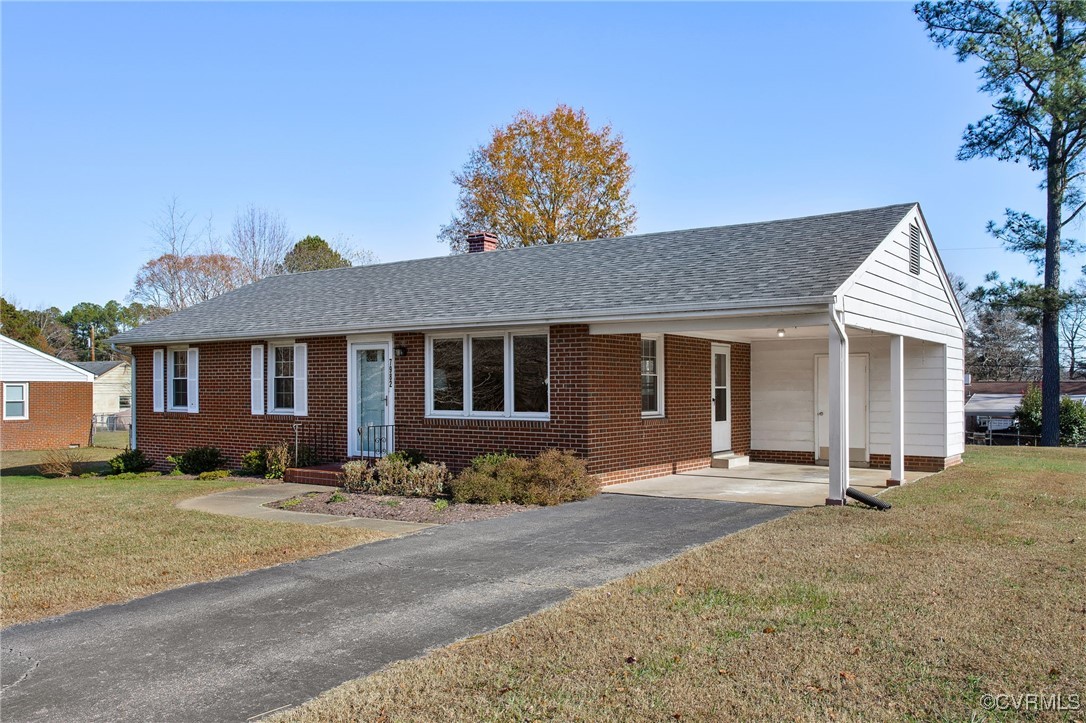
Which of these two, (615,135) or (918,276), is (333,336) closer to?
(918,276)

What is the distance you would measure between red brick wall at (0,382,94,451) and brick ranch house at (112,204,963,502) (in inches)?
668

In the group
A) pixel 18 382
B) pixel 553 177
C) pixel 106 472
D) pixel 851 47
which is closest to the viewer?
pixel 851 47

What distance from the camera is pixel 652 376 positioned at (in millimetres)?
14500

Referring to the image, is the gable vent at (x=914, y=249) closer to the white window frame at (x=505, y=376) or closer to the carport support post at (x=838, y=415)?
the carport support post at (x=838, y=415)

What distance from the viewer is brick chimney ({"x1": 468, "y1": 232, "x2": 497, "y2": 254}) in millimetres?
21000

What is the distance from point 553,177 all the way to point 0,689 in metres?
33.7

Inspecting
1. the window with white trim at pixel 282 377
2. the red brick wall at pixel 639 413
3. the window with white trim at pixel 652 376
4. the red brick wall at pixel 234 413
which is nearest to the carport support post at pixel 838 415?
the red brick wall at pixel 639 413

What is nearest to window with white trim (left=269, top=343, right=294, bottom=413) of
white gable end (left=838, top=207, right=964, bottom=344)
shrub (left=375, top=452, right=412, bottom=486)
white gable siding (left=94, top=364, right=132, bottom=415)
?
shrub (left=375, top=452, right=412, bottom=486)

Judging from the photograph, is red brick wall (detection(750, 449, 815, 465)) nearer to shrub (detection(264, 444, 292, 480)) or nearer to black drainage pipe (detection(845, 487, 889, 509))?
black drainage pipe (detection(845, 487, 889, 509))

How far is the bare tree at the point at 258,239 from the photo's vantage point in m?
40.5

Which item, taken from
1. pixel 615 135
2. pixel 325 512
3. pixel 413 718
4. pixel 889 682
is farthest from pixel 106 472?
pixel 615 135

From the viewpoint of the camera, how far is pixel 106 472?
62.0 ft

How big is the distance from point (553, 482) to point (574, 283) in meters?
4.07

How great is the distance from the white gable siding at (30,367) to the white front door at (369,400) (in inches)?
910
